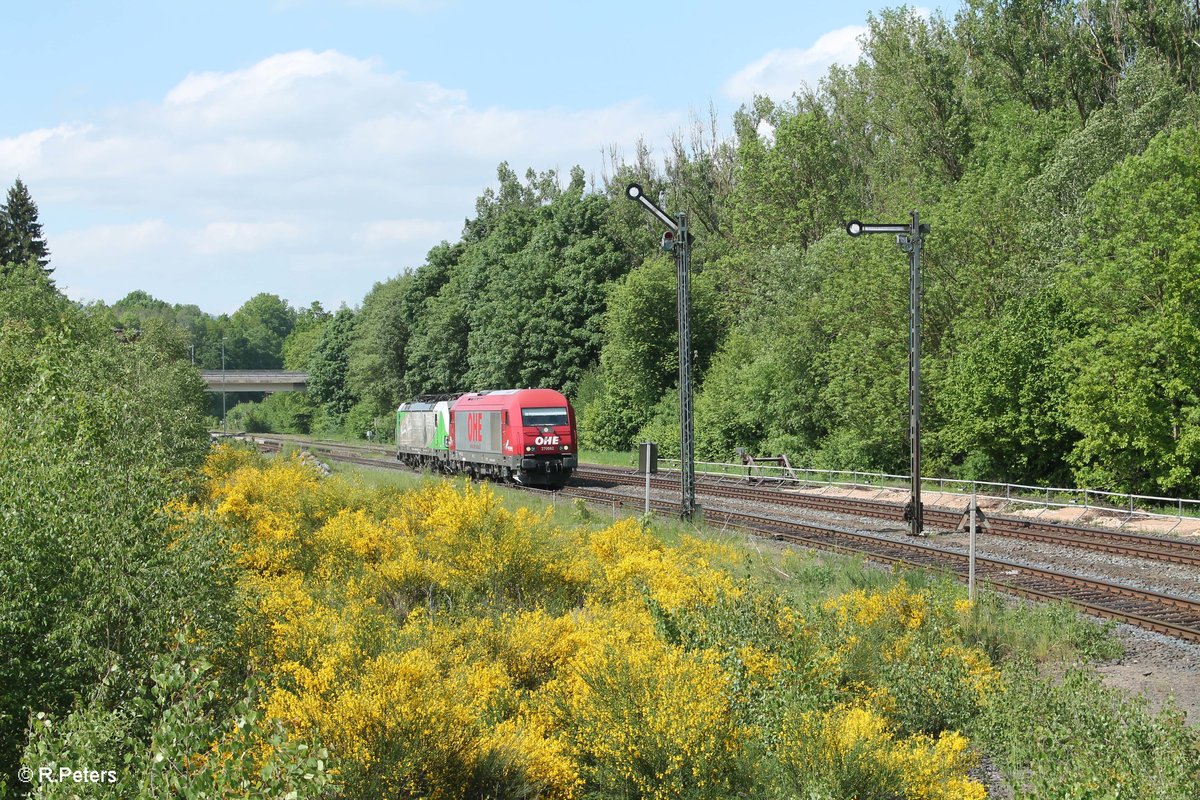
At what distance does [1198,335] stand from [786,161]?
106 feet

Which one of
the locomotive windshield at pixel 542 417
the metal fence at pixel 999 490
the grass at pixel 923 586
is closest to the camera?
the grass at pixel 923 586

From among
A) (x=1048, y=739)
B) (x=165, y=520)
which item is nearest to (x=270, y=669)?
(x=165, y=520)

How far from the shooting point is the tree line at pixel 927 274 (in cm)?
2872

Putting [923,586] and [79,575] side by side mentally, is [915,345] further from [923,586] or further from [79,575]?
[79,575]

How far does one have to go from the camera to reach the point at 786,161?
56.3 meters

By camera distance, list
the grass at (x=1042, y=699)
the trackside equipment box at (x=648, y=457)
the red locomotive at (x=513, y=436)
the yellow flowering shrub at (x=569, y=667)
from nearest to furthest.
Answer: the grass at (x=1042, y=699) → the yellow flowering shrub at (x=569, y=667) → the trackside equipment box at (x=648, y=457) → the red locomotive at (x=513, y=436)

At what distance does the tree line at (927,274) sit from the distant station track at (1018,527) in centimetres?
506

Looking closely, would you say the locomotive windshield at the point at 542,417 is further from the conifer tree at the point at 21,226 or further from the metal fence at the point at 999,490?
the conifer tree at the point at 21,226

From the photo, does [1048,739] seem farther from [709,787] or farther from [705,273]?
[705,273]

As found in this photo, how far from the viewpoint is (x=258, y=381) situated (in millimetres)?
106188

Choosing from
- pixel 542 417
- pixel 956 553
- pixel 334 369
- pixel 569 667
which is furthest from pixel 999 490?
pixel 334 369

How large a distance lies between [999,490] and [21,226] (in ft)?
213

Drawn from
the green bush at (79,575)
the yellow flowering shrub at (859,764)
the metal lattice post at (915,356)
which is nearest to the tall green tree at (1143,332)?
the metal lattice post at (915,356)

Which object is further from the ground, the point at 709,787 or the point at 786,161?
the point at 786,161
